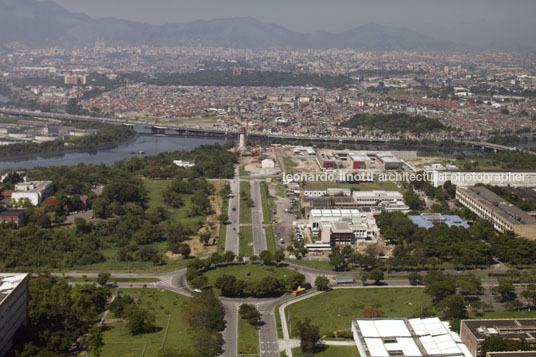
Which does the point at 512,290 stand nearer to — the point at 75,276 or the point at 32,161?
the point at 75,276

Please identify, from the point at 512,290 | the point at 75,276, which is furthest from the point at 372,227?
the point at 75,276

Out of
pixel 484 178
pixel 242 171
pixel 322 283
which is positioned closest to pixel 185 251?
pixel 322 283

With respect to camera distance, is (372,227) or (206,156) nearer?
(372,227)

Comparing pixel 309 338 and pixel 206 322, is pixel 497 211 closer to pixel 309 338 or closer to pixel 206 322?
pixel 309 338

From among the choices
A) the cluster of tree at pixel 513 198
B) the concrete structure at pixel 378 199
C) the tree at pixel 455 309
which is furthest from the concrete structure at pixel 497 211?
the tree at pixel 455 309

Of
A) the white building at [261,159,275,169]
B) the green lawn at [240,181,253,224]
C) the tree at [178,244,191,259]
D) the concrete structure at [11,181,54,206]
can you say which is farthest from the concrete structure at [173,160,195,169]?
the tree at [178,244,191,259]
